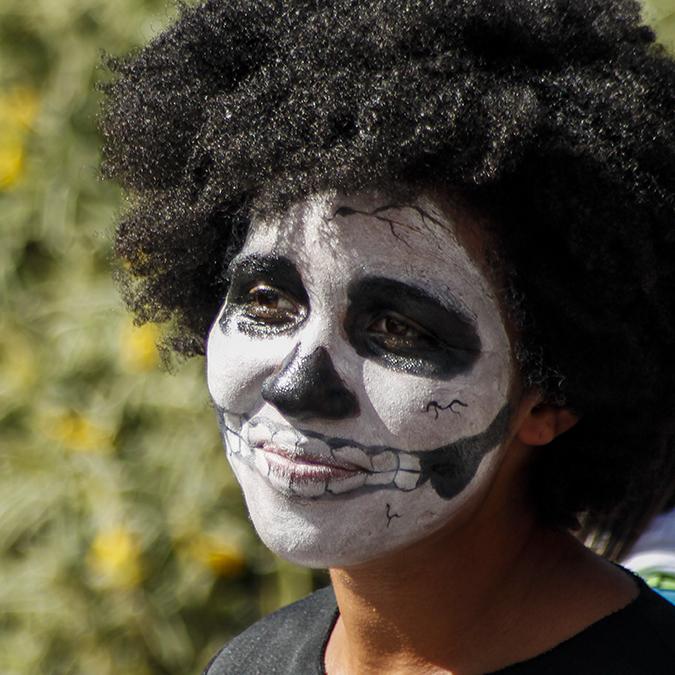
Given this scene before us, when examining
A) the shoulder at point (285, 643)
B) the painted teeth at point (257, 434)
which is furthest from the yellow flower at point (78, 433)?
the painted teeth at point (257, 434)

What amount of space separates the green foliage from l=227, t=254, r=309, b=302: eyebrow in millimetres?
1825

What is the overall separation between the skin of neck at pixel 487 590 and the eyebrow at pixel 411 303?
0.23 meters

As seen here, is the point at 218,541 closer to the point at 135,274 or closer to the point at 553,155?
the point at 135,274

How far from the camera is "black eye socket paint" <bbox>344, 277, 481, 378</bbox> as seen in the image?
2.04 m

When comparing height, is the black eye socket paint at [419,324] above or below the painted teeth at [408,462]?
above

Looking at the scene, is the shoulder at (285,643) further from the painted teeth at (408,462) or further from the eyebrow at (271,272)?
the eyebrow at (271,272)

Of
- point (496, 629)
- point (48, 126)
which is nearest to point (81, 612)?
point (48, 126)

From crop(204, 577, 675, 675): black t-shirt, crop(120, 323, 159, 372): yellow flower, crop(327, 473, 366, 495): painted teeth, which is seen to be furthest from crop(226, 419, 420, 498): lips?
crop(120, 323, 159, 372): yellow flower

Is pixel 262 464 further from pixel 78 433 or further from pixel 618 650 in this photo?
pixel 78 433

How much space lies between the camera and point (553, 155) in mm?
1995

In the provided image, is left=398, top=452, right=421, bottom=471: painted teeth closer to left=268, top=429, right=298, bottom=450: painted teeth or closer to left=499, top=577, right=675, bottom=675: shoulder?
left=268, top=429, right=298, bottom=450: painted teeth

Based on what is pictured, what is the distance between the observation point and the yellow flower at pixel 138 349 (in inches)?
158

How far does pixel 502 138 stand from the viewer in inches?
76.6

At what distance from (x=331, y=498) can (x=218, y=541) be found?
190 centimetres
